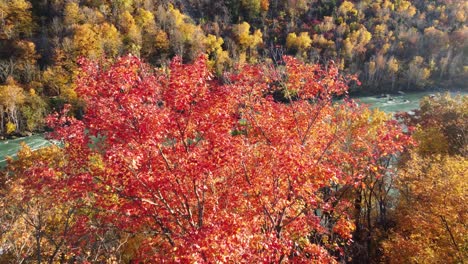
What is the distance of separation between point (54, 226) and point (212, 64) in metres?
72.8

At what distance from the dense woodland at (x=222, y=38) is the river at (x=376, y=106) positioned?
3.81m

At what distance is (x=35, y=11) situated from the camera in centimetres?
9869

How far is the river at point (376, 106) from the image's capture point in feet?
165

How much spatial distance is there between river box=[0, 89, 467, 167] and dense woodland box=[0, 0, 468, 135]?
3812 mm

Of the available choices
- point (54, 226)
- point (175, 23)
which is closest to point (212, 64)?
point (175, 23)

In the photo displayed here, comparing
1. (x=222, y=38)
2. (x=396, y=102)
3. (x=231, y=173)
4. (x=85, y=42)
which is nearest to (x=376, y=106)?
(x=396, y=102)

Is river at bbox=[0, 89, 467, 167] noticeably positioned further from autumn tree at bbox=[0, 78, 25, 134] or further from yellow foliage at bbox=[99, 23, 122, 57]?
yellow foliage at bbox=[99, 23, 122, 57]

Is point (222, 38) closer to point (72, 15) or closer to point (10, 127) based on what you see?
point (72, 15)

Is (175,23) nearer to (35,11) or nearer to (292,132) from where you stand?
(35,11)

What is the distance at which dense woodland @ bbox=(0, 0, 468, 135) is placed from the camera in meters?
73.0

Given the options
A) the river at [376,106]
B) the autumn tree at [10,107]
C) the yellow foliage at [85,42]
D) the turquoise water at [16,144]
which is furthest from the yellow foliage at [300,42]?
the turquoise water at [16,144]

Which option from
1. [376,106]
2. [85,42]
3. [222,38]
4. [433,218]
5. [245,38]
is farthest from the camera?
[222,38]

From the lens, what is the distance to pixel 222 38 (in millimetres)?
108938

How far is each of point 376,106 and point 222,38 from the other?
57.4 meters
